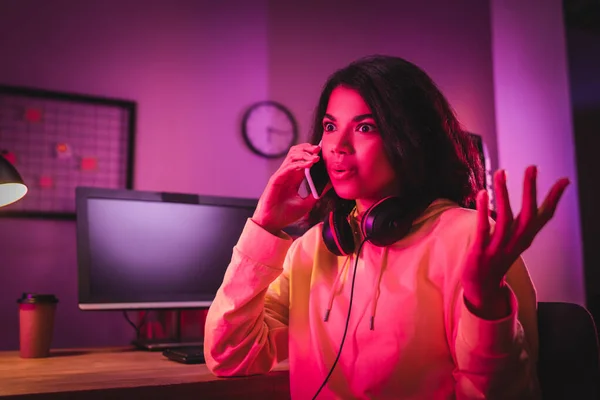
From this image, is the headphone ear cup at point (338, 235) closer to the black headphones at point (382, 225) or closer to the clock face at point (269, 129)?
the black headphones at point (382, 225)

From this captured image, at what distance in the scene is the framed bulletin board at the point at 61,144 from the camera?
6.49 ft

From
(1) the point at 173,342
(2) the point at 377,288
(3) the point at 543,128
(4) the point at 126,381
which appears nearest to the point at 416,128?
(2) the point at 377,288

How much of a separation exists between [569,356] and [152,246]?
1.16 meters

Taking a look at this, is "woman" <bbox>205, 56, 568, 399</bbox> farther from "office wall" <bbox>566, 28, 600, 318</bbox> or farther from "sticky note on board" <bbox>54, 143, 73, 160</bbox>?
"office wall" <bbox>566, 28, 600, 318</bbox>

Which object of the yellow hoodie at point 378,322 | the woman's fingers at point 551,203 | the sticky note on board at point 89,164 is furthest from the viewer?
the sticky note on board at point 89,164

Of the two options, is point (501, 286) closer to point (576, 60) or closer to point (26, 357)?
point (26, 357)

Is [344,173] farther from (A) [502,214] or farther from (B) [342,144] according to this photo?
(A) [502,214]

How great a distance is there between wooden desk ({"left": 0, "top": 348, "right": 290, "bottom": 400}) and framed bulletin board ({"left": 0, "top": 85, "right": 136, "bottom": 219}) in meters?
0.73

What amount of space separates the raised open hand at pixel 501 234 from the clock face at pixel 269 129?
67.5 inches

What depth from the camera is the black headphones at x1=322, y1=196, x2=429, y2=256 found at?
40.3 inches

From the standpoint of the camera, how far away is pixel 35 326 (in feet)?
4.98

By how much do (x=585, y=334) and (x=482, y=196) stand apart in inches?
16.1

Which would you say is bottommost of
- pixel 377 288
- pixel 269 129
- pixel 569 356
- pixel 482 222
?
pixel 569 356

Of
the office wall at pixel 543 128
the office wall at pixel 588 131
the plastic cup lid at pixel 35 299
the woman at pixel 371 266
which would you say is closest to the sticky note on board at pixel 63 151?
the plastic cup lid at pixel 35 299
